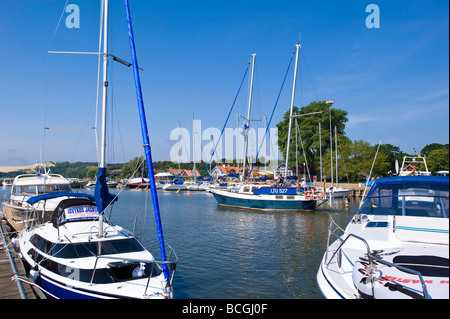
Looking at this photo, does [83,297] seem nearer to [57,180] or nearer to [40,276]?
[40,276]

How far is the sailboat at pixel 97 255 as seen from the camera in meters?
7.41

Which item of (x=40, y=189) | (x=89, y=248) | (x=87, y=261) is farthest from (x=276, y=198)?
(x=87, y=261)

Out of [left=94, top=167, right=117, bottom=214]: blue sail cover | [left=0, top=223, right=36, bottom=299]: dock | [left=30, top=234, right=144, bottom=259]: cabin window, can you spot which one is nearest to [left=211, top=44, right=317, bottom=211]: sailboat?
[left=30, top=234, right=144, bottom=259]: cabin window

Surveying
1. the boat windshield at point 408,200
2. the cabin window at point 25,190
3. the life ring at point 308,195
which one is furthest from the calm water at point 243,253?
the cabin window at point 25,190

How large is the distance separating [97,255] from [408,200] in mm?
8372

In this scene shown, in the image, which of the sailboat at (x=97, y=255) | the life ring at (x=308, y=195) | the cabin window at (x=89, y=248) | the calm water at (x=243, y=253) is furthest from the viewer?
the life ring at (x=308, y=195)

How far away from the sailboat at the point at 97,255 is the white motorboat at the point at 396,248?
3662 millimetres

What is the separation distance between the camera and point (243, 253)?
1505 centimetres

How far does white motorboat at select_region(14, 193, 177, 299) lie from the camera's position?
7.45 meters

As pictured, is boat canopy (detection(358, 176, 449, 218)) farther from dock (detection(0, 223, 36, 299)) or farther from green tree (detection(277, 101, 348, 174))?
green tree (detection(277, 101, 348, 174))

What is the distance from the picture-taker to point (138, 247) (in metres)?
9.41

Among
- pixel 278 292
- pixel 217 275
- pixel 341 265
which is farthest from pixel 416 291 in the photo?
pixel 217 275

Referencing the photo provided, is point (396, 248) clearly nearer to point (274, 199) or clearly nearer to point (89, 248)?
point (89, 248)

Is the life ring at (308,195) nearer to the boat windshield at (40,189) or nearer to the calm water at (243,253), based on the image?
the calm water at (243,253)
